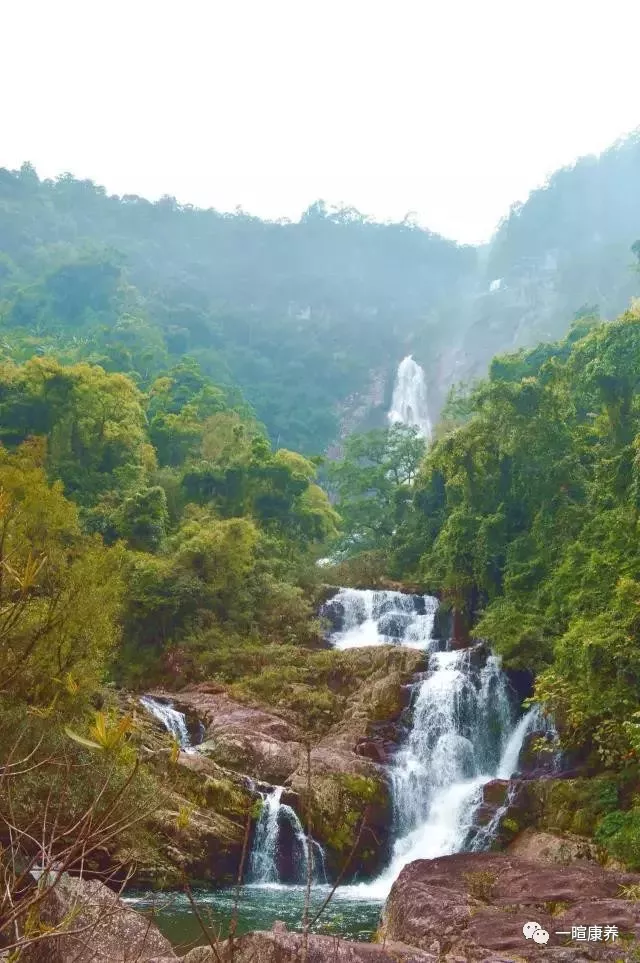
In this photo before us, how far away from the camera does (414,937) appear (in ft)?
23.9

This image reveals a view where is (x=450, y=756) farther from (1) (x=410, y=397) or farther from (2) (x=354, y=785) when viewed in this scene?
(1) (x=410, y=397)

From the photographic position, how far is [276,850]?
1224 cm

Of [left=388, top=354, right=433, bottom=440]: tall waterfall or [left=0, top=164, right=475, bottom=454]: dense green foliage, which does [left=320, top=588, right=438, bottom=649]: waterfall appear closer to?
[left=0, top=164, right=475, bottom=454]: dense green foliage

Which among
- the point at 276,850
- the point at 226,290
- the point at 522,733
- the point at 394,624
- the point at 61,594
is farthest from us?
the point at 226,290

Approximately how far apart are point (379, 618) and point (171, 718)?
8.02 m

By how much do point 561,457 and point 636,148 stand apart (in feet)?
169

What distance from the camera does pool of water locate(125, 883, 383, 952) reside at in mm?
8953

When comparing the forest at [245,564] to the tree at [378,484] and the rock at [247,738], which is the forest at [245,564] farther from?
the rock at [247,738]

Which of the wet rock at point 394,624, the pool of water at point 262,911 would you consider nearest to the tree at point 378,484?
the wet rock at point 394,624

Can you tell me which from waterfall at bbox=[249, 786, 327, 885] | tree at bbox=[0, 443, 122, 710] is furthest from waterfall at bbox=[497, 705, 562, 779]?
tree at bbox=[0, 443, 122, 710]

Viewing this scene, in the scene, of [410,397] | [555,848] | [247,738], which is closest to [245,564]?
[247,738]

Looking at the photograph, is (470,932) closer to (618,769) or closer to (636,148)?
(618,769)

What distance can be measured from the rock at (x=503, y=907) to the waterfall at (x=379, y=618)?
11.1 metres

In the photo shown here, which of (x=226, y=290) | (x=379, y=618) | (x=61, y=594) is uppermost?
(x=226, y=290)
